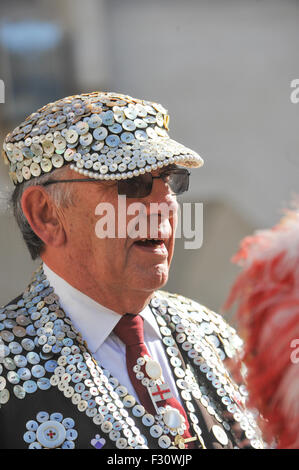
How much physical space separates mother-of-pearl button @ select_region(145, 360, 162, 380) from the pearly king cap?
438mm

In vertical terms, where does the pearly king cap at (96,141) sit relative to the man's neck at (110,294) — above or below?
above

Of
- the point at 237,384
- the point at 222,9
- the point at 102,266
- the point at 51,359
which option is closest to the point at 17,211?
the point at 102,266

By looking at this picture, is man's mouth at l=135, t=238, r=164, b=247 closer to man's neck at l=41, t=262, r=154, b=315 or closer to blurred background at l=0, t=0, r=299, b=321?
man's neck at l=41, t=262, r=154, b=315

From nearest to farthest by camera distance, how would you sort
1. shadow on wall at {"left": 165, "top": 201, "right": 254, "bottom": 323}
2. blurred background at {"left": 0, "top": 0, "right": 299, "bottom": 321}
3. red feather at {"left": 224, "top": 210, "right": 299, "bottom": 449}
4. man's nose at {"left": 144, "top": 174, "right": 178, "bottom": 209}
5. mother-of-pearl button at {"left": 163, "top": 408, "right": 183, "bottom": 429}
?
1. red feather at {"left": 224, "top": 210, "right": 299, "bottom": 449}
2. mother-of-pearl button at {"left": 163, "top": 408, "right": 183, "bottom": 429}
3. man's nose at {"left": 144, "top": 174, "right": 178, "bottom": 209}
4. shadow on wall at {"left": 165, "top": 201, "right": 254, "bottom": 323}
5. blurred background at {"left": 0, "top": 0, "right": 299, "bottom": 321}

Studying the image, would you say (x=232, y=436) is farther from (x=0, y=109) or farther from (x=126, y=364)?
(x=0, y=109)

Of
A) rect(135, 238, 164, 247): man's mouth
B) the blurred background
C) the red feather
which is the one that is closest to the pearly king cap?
rect(135, 238, 164, 247): man's mouth

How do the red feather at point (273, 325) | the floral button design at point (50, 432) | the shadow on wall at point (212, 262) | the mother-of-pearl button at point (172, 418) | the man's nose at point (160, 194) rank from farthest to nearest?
the shadow on wall at point (212, 262)
the man's nose at point (160, 194)
the mother-of-pearl button at point (172, 418)
the floral button design at point (50, 432)
the red feather at point (273, 325)

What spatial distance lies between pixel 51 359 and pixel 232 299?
0.49m

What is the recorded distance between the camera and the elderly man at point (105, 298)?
5.23 feet

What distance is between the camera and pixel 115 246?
170 centimetres

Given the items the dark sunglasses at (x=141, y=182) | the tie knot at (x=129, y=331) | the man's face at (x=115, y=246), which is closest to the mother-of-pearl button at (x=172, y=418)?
the tie knot at (x=129, y=331)

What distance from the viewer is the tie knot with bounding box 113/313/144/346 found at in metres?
1.73

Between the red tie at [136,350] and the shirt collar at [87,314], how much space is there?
0.03 metres

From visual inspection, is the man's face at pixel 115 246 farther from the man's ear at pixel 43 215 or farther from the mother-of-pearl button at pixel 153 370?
the mother-of-pearl button at pixel 153 370
